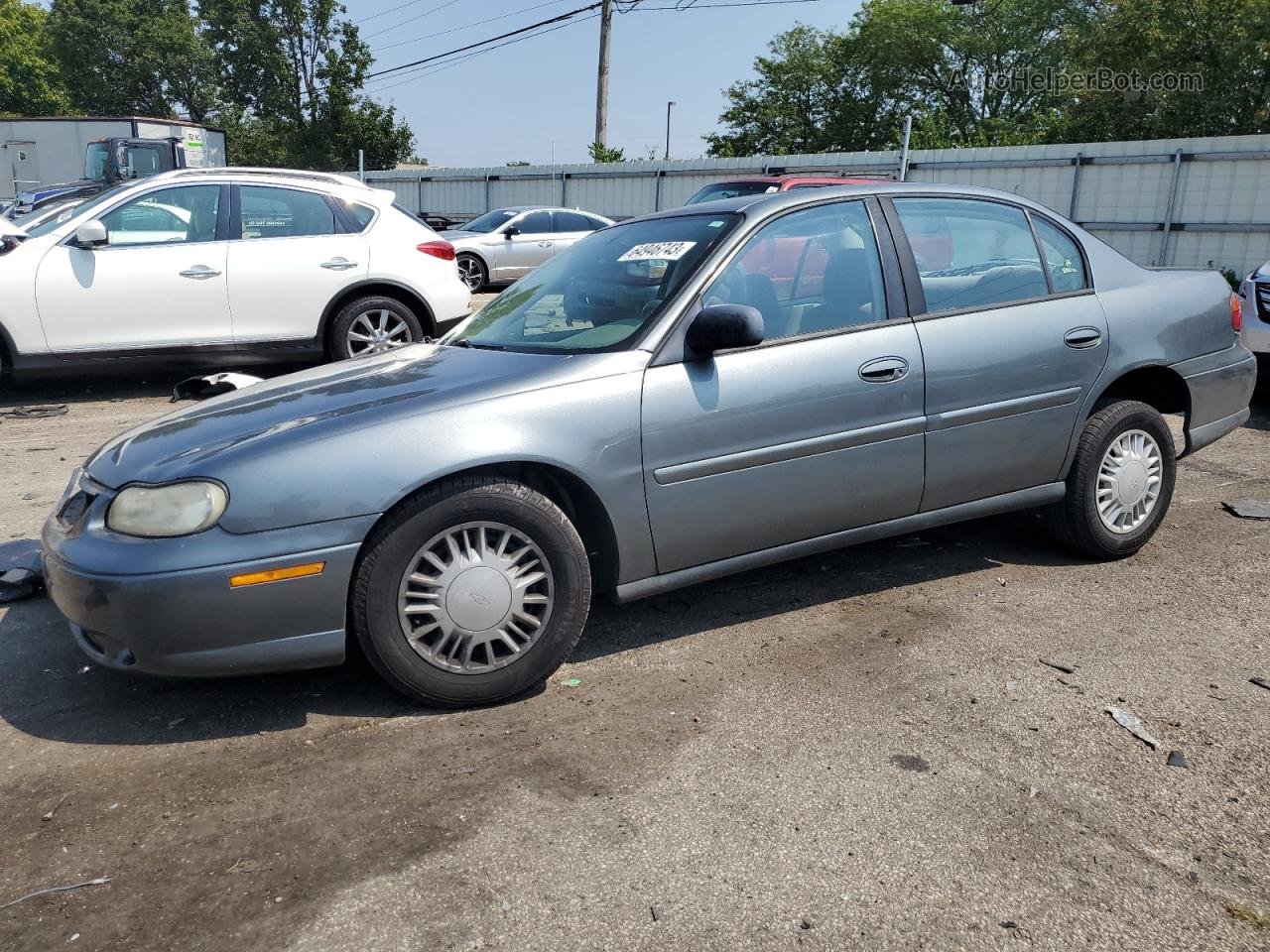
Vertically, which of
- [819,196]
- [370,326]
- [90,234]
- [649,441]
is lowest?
[370,326]

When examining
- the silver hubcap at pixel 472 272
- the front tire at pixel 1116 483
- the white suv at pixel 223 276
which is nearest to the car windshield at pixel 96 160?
the silver hubcap at pixel 472 272

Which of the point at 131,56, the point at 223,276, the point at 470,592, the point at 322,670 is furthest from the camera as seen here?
the point at 131,56

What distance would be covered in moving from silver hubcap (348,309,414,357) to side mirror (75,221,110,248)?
1895 millimetres

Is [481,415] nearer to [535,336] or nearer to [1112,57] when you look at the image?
[535,336]

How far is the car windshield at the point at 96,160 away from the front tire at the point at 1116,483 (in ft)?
84.5

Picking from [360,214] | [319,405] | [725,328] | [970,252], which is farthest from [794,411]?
[360,214]

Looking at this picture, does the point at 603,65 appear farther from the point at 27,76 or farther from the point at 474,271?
the point at 27,76

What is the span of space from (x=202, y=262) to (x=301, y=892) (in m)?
6.74

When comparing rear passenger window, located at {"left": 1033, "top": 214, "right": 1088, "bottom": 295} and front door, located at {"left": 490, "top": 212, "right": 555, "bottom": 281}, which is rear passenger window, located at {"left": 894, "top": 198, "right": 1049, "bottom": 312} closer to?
rear passenger window, located at {"left": 1033, "top": 214, "right": 1088, "bottom": 295}

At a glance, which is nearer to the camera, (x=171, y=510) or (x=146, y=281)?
(x=171, y=510)

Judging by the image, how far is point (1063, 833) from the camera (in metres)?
2.71

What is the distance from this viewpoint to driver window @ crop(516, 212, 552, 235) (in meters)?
18.4

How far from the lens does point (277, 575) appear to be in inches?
122

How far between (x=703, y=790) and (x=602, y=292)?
1980mm
